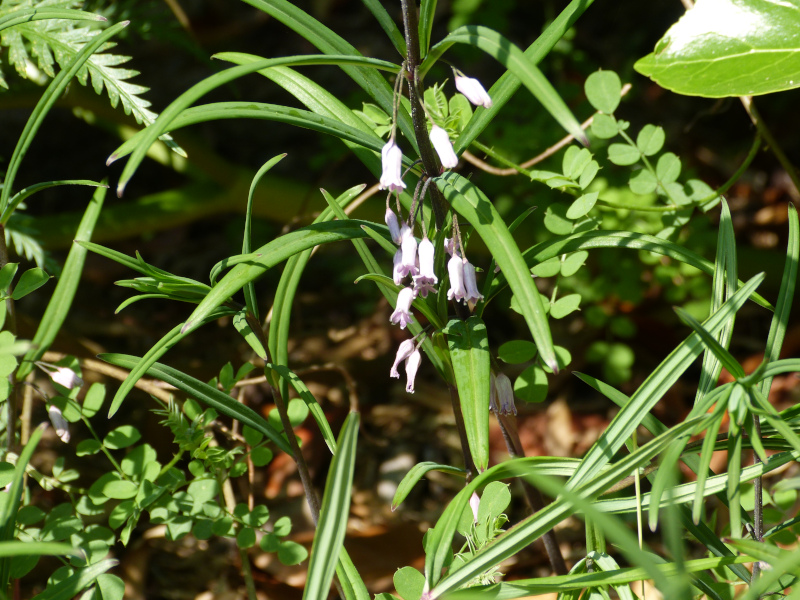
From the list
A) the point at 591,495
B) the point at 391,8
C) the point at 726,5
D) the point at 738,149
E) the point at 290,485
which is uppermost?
the point at 391,8

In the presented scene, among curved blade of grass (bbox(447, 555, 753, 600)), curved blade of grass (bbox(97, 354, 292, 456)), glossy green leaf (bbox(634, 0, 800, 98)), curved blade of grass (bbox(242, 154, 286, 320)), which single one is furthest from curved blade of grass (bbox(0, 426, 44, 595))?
glossy green leaf (bbox(634, 0, 800, 98))

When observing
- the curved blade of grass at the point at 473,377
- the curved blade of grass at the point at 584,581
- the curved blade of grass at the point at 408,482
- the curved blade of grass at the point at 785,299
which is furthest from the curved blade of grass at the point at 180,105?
the curved blade of grass at the point at 785,299

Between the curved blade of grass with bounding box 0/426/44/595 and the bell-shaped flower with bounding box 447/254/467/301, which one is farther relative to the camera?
the bell-shaped flower with bounding box 447/254/467/301

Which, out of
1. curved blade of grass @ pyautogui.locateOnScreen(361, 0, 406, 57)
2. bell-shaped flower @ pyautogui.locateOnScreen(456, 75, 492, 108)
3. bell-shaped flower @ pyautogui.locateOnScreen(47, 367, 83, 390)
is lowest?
bell-shaped flower @ pyautogui.locateOnScreen(47, 367, 83, 390)

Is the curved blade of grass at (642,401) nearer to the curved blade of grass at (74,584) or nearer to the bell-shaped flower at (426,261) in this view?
the bell-shaped flower at (426,261)

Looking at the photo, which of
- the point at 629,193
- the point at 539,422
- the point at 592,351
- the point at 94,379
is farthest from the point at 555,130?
the point at 94,379

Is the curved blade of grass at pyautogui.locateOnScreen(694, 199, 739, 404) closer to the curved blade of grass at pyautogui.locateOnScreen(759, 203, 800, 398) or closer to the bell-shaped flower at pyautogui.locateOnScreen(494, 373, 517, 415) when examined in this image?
the curved blade of grass at pyautogui.locateOnScreen(759, 203, 800, 398)

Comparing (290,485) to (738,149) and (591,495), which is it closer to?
(591,495)
